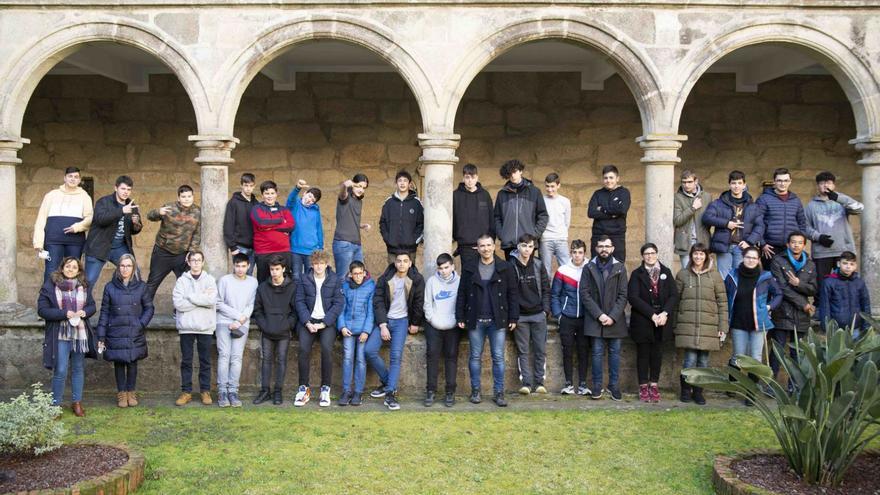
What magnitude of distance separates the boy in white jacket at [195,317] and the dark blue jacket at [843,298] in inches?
220

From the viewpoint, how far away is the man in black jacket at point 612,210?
8117 millimetres

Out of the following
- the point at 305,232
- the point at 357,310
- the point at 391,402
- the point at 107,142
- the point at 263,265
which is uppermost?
the point at 107,142

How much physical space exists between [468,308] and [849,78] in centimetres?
437

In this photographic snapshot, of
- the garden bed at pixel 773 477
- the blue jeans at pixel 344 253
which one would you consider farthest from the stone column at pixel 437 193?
the garden bed at pixel 773 477

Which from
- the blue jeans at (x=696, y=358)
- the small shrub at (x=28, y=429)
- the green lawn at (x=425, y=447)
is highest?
the blue jeans at (x=696, y=358)

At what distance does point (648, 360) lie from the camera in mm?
7738

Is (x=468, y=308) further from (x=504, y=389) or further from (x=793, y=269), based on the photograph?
(x=793, y=269)

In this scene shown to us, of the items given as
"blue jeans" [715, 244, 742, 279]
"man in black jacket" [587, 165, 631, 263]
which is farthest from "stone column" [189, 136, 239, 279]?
"blue jeans" [715, 244, 742, 279]

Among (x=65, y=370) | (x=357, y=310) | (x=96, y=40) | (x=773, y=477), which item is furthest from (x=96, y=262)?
(x=773, y=477)

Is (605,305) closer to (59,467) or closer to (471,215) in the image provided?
(471,215)

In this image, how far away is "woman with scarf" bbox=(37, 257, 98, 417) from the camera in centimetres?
709

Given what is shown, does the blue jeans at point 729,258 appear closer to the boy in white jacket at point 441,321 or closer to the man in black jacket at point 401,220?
the boy in white jacket at point 441,321

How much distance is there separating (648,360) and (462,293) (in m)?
1.86

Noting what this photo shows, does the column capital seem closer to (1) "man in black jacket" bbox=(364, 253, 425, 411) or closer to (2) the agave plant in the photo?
(1) "man in black jacket" bbox=(364, 253, 425, 411)
